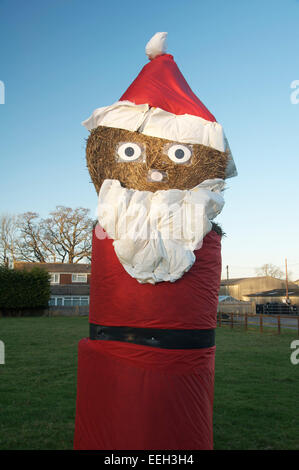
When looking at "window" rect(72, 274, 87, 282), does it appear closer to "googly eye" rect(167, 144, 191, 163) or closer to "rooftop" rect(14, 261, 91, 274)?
"rooftop" rect(14, 261, 91, 274)

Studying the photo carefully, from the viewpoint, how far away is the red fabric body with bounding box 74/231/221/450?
11.3 feet

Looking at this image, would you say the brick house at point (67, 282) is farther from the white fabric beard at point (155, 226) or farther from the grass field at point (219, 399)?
the white fabric beard at point (155, 226)

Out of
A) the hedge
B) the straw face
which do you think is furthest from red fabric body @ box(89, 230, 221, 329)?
the hedge

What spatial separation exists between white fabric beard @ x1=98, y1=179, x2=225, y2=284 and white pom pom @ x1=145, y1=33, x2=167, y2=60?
201cm

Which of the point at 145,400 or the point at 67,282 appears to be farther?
the point at 67,282

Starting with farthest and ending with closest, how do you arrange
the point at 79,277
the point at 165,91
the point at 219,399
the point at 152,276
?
the point at 79,277
the point at 219,399
the point at 165,91
the point at 152,276

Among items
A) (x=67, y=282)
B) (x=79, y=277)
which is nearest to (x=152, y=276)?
(x=67, y=282)

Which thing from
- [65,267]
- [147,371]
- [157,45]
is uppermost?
[157,45]

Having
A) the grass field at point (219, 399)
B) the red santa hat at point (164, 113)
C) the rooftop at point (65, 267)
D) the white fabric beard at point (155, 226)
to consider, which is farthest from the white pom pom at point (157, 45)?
the rooftop at point (65, 267)

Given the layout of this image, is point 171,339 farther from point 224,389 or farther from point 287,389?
point 287,389

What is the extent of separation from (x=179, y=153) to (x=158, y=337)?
1.74 m

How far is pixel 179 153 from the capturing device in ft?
13.0

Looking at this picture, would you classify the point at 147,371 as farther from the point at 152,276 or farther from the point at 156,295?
the point at 152,276

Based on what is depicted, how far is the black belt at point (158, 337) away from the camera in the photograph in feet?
11.8
